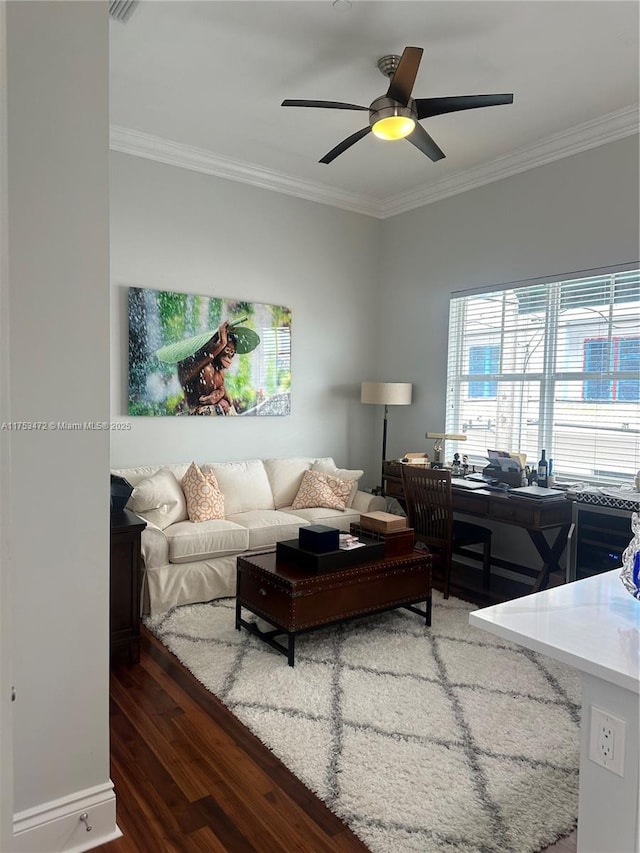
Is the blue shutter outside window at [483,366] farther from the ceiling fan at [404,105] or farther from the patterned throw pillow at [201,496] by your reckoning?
the patterned throw pillow at [201,496]

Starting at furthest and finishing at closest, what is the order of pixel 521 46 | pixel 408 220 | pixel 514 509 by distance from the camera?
1. pixel 408 220
2. pixel 514 509
3. pixel 521 46

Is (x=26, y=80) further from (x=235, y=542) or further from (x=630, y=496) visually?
(x=630, y=496)

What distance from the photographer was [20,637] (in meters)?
1.73

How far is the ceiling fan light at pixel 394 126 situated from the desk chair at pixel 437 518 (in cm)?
207

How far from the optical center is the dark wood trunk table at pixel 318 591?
2994mm

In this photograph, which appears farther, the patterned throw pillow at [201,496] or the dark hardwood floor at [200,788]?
the patterned throw pillow at [201,496]

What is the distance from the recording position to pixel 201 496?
13.6ft

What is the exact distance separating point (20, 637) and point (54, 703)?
9.4 inches

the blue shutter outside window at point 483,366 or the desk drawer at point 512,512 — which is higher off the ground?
the blue shutter outside window at point 483,366

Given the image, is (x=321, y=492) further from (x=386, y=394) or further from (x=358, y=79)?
(x=358, y=79)

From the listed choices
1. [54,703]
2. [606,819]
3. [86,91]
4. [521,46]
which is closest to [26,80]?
[86,91]

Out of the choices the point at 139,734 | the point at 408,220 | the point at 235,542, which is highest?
the point at 408,220

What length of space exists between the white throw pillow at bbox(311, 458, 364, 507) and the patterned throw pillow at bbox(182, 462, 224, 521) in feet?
3.65

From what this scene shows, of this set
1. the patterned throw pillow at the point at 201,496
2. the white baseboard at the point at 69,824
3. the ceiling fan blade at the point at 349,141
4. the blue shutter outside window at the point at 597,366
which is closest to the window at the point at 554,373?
the blue shutter outside window at the point at 597,366
